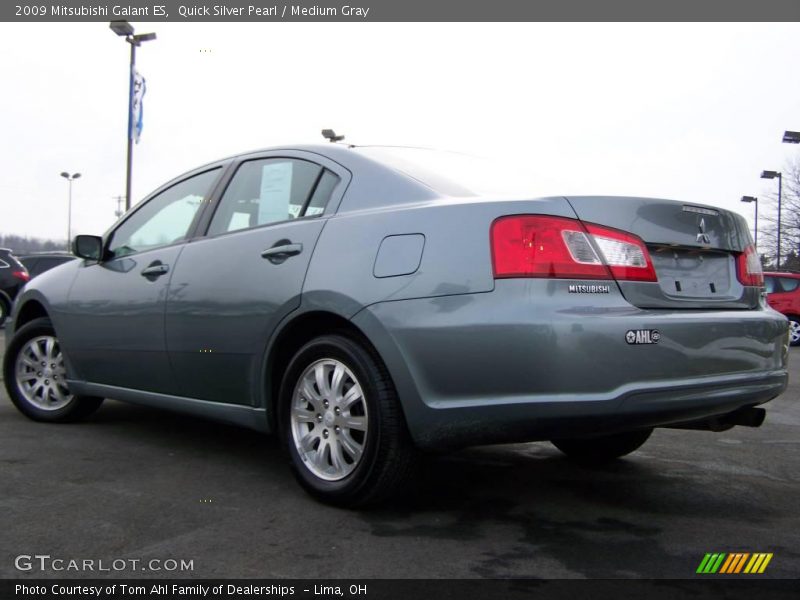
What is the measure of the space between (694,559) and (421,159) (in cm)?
204

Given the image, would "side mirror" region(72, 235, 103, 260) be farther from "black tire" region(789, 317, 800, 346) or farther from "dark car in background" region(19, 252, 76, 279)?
"dark car in background" region(19, 252, 76, 279)

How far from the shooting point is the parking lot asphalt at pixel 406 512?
273 centimetres

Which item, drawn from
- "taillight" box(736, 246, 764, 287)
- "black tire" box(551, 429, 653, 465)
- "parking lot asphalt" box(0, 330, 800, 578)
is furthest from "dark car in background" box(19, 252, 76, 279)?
"taillight" box(736, 246, 764, 287)

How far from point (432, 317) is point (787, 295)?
49.1 feet

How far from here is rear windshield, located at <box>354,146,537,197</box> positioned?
3.39 metres

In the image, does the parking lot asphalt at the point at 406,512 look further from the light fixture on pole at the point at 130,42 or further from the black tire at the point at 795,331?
the light fixture on pole at the point at 130,42

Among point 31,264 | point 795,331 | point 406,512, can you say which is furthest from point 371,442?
point 31,264

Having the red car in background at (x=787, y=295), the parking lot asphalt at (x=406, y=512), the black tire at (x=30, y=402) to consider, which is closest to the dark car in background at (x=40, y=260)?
the black tire at (x=30, y=402)

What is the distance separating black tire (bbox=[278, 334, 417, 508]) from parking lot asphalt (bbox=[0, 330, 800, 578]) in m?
0.10

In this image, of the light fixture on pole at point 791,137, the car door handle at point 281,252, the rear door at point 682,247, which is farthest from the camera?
the light fixture on pole at point 791,137

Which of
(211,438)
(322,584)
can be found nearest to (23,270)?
(211,438)

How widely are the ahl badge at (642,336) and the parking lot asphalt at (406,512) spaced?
2.39 feet

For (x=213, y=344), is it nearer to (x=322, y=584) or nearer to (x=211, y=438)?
(x=211, y=438)

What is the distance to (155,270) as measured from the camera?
440 cm
